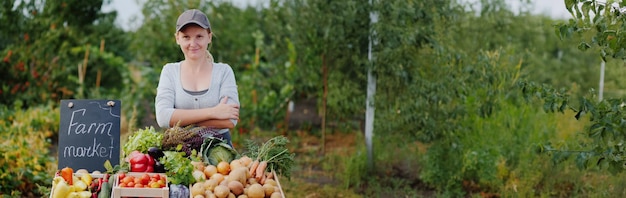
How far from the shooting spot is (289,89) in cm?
1122

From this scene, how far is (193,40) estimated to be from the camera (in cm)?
385

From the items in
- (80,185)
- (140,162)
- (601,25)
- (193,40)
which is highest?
→ (601,25)

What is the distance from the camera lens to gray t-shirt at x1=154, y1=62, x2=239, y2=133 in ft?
13.0

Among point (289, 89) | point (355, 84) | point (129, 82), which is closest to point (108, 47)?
point (129, 82)

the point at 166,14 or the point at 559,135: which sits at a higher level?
the point at 166,14

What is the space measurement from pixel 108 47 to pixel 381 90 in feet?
24.4

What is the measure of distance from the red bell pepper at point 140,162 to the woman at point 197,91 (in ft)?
0.87

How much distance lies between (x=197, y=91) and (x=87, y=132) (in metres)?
0.58

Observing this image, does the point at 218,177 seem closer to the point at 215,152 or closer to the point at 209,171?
the point at 209,171

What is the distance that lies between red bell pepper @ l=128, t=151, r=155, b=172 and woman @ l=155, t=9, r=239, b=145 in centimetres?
27

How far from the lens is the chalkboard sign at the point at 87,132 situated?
13.1ft

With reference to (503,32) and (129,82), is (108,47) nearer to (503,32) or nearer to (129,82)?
(129,82)

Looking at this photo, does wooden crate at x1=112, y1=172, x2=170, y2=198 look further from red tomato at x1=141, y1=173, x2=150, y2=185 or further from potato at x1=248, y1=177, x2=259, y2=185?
potato at x1=248, y1=177, x2=259, y2=185

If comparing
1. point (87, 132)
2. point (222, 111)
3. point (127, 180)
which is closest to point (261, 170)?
point (222, 111)
